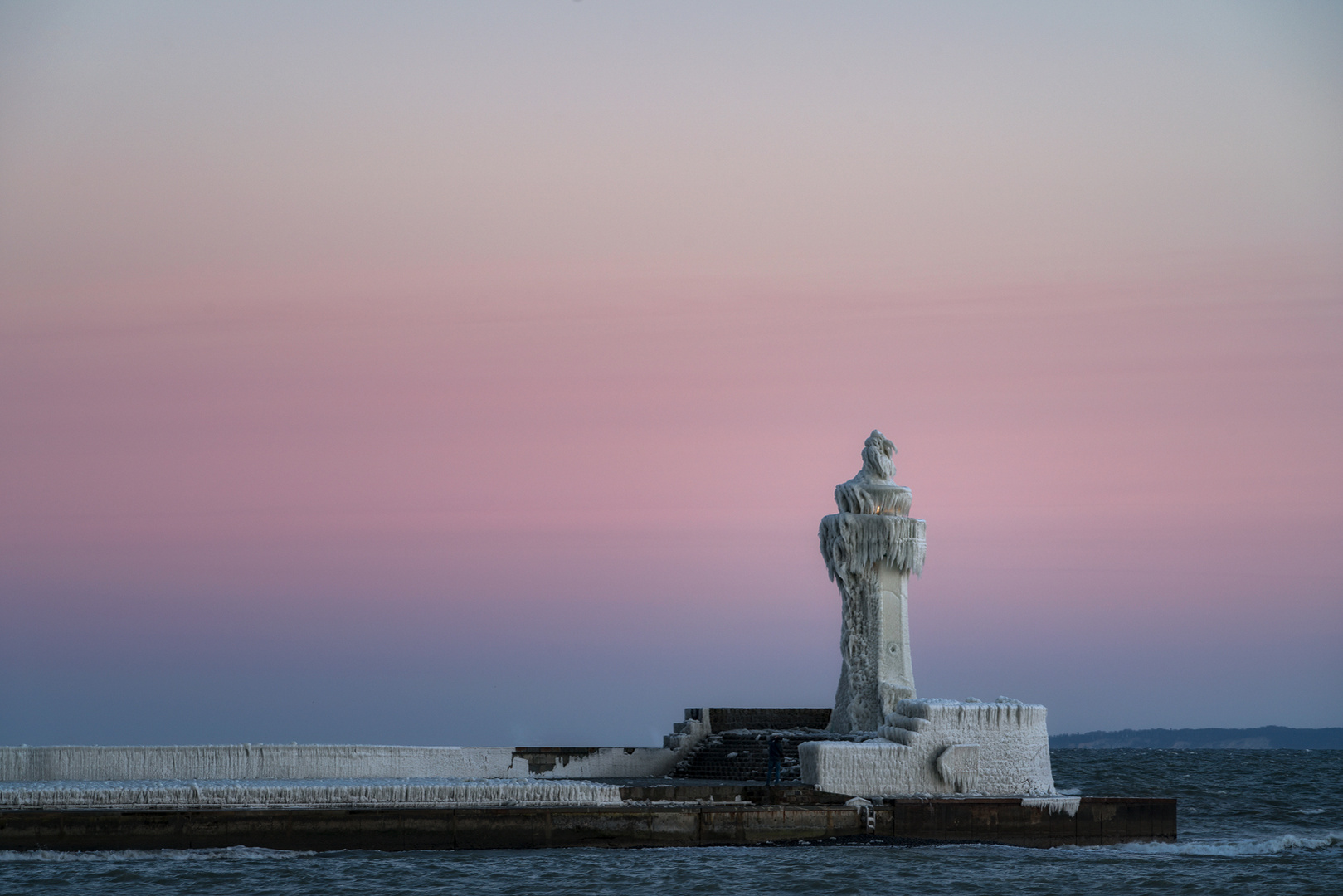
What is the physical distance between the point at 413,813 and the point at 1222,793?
3685cm

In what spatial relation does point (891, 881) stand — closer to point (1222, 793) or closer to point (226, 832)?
point (226, 832)

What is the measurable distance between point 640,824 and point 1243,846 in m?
14.8

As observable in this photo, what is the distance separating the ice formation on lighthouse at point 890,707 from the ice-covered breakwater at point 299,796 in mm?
5662

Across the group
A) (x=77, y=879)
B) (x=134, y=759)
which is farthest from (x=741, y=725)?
(x=77, y=879)

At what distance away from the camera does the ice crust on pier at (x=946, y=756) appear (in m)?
34.1

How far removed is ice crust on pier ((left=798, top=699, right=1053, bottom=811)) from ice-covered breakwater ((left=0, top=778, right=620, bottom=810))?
15.9 feet

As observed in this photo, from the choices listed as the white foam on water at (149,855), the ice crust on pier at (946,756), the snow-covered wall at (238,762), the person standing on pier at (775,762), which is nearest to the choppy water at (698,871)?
the white foam on water at (149,855)

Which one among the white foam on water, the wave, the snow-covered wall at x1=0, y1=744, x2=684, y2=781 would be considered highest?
the snow-covered wall at x1=0, y1=744, x2=684, y2=781

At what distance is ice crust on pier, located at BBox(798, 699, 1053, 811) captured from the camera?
3406 cm

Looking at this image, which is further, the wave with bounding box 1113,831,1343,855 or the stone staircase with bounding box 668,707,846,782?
the stone staircase with bounding box 668,707,846,782

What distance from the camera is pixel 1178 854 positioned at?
112ft

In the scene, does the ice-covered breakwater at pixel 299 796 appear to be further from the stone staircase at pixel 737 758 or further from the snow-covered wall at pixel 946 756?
the stone staircase at pixel 737 758

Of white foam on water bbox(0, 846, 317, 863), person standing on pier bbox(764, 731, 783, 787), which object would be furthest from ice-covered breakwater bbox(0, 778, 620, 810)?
person standing on pier bbox(764, 731, 783, 787)

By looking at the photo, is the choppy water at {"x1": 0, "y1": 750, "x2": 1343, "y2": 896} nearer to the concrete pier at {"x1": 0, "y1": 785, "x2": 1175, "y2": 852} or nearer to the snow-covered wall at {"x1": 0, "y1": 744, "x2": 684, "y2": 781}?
the concrete pier at {"x1": 0, "y1": 785, "x2": 1175, "y2": 852}
